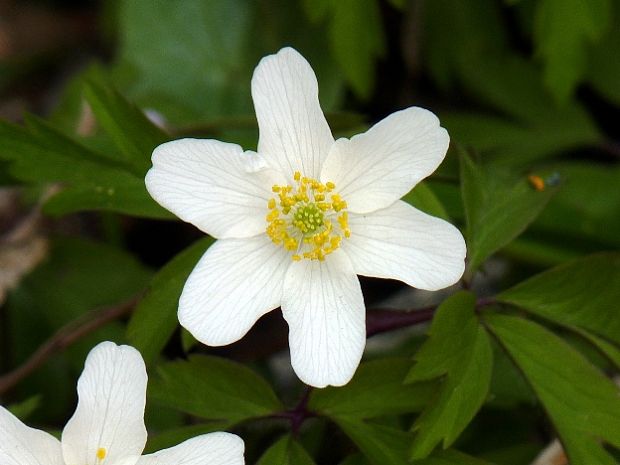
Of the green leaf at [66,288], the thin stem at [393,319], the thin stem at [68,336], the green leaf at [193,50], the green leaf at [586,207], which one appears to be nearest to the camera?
the thin stem at [393,319]

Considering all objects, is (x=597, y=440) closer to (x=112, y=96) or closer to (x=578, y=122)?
(x=112, y=96)

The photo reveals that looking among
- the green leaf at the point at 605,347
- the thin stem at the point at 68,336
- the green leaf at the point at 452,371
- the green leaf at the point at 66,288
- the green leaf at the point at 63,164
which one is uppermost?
the green leaf at the point at 63,164

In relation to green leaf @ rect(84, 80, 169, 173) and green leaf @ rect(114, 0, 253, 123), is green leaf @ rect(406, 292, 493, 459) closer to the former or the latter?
green leaf @ rect(84, 80, 169, 173)

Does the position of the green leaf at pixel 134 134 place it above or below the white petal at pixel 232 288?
above

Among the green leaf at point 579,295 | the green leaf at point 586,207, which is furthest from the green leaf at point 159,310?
the green leaf at point 586,207

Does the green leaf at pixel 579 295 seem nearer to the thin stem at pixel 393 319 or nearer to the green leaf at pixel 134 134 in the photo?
the thin stem at pixel 393 319

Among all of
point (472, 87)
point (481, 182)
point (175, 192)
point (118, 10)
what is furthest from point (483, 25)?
point (175, 192)
